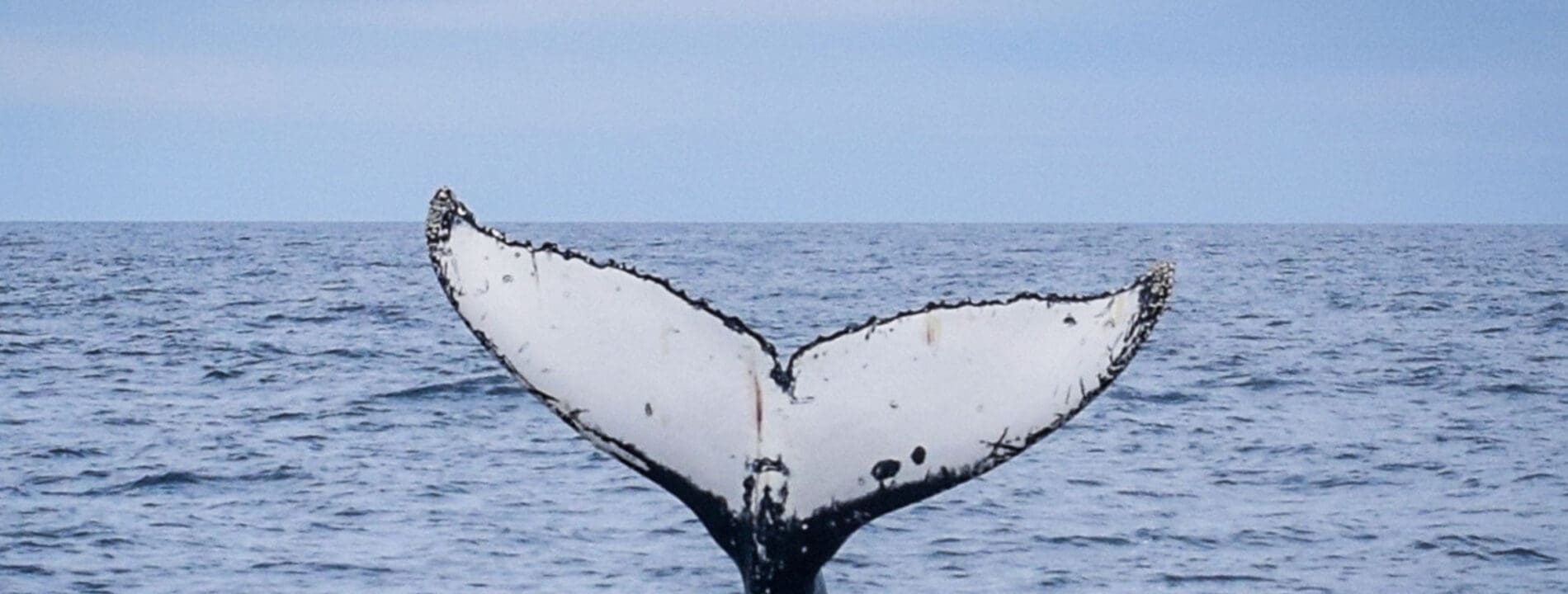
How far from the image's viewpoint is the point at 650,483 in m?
11.0

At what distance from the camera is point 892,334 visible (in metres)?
3.04

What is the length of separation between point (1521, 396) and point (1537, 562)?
7.16 metres

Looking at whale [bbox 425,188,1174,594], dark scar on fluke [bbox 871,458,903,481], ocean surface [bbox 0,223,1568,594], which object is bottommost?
ocean surface [bbox 0,223,1568,594]

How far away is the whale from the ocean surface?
5.12 m

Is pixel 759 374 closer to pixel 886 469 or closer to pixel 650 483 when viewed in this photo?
pixel 886 469

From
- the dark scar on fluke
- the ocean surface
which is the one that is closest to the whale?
the dark scar on fluke

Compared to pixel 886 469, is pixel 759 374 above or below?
above

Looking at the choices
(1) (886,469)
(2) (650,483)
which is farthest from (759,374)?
(2) (650,483)

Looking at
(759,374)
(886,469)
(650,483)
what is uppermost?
(759,374)

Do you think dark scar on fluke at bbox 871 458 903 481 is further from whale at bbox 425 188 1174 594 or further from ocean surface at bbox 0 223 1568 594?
ocean surface at bbox 0 223 1568 594

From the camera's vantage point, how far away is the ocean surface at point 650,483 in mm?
8617

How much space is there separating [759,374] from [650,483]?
26.3 ft

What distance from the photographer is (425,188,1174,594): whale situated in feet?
9.85

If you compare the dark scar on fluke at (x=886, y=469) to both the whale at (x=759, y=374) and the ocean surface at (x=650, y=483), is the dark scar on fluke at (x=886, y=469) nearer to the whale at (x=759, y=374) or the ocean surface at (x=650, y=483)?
the whale at (x=759, y=374)
